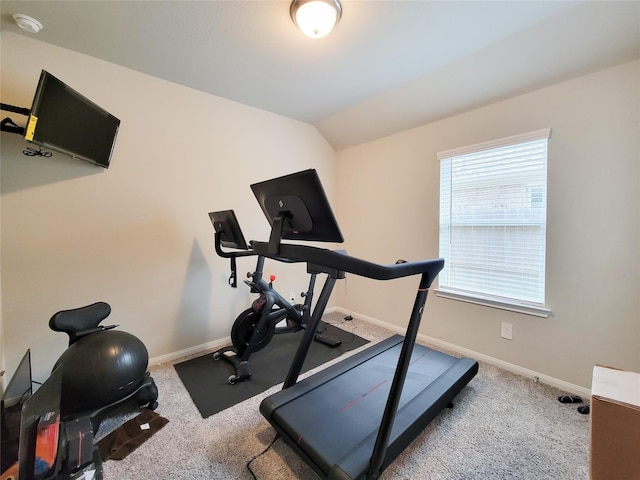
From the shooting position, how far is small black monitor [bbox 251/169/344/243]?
3.62ft

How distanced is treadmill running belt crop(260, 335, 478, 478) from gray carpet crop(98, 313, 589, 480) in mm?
134

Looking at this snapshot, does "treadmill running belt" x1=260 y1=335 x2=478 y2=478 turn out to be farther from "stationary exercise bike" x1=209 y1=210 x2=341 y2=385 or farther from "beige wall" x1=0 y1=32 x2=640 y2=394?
"beige wall" x1=0 y1=32 x2=640 y2=394

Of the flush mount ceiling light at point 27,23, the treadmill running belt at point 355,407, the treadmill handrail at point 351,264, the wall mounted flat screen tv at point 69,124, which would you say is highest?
the flush mount ceiling light at point 27,23

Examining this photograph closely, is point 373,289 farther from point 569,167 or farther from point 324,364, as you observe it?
point 569,167

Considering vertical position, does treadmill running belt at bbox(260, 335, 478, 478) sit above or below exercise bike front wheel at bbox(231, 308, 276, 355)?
below

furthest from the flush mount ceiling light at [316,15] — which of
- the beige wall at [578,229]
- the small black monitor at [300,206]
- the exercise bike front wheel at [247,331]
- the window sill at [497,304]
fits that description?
the window sill at [497,304]

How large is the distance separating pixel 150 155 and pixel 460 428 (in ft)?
10.6

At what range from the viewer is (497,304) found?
94.1 inches

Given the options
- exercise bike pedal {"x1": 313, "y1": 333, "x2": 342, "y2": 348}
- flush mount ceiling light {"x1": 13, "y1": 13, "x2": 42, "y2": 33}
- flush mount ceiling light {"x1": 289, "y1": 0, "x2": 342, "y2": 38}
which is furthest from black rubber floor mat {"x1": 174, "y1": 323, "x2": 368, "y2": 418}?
flush mount ceiling light {"x1": 13, "y1": 13, "x2": 42, "y2": 33}

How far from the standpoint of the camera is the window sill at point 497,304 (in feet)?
7.07

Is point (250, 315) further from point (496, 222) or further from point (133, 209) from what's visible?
point (496, 222)

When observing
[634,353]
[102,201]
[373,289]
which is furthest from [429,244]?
[102,201]

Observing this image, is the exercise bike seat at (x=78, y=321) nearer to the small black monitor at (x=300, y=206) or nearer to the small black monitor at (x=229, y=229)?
the small black monitor at (x=229, y=229)

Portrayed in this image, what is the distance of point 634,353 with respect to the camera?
5.86 ft
